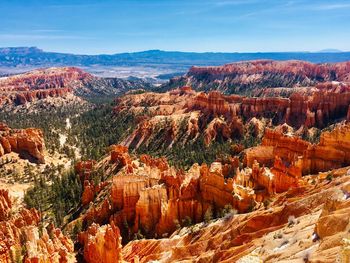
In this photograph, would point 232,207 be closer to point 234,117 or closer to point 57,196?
point 57,196

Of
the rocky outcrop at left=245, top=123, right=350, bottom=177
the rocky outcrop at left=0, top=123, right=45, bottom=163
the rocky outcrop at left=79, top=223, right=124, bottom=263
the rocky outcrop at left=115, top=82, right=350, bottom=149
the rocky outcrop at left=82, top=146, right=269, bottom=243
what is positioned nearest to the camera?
Answer: the rocky outcrop at left=79, top=223, right=124, bottom=263

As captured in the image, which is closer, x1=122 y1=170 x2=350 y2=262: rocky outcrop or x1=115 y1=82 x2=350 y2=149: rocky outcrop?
x1=122 y1=170 x2=350 y2=262: rocky outcrop

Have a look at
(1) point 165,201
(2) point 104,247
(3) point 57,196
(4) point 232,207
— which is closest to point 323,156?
(4) point 232,207

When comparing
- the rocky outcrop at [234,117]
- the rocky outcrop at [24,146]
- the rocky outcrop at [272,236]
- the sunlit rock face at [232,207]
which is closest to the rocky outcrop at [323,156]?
the sunlit rock face at [232,207]

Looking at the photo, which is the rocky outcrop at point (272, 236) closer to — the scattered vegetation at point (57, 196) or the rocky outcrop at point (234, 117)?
the scattered vegetation at point (57, 196)

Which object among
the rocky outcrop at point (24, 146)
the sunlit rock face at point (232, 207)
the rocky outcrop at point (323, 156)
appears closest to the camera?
the sunlit rock face at point (232, 207)

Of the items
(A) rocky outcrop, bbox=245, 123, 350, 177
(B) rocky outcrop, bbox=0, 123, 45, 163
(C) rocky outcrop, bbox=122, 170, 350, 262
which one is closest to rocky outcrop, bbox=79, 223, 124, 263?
(C) rocky outcrop, bbox=122, 170, 350, 262

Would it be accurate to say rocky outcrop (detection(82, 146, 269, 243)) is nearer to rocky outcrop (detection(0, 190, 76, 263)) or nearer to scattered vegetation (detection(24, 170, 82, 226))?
rocky outcrop (detection(0, 190, 76, 263))

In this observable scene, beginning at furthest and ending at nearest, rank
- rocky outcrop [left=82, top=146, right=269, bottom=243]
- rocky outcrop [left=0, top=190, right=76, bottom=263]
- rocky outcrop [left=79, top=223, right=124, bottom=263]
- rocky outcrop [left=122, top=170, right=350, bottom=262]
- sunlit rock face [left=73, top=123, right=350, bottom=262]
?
rocky outcrop [left=82, top=146, right=269, bottom=243], rocky outcrop [left=79, top=223, right=124, bottom=263], rocky outcrop [left=0, top=190, right=76, bottom=263], sunlit rock face [left=73, top=123, right=350, bottom=262], rocky outcrop [left=122, top=170, right=350, bottom=262]

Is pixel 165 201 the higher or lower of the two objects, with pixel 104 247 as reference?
higher

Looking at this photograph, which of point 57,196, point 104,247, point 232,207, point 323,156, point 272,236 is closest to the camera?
point 272,236

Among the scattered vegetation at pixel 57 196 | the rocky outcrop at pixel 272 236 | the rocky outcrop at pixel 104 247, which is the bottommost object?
the scattered vegetation at pixel 57 196

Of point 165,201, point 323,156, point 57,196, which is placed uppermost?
point 323,156

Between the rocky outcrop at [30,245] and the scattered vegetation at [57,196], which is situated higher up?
the rocky outcrop at [30,245]
